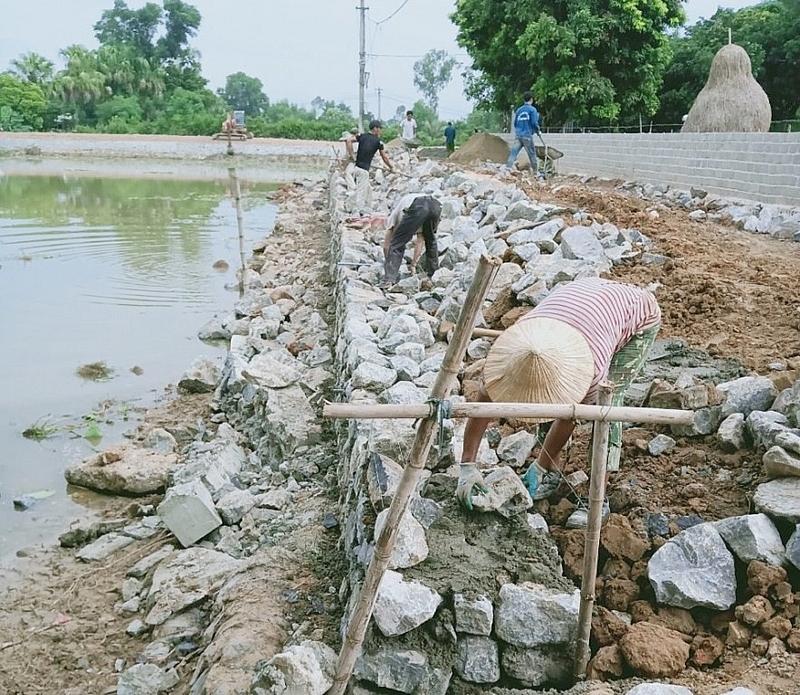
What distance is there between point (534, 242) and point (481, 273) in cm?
465

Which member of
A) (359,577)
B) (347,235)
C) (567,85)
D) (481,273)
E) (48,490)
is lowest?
(48,490)

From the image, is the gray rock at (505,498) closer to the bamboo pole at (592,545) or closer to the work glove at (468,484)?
the work glove at (468,484)

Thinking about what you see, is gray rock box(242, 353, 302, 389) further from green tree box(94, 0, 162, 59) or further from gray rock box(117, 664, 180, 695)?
green tree box(94, 0, 162, 59)

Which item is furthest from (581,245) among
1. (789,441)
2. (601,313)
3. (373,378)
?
(789,441)

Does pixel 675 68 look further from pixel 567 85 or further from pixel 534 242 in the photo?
pixel 534 242

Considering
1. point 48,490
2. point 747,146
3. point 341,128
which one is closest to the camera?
point 48,490

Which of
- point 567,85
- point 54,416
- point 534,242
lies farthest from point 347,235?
point 567,85

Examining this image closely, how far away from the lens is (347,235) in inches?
402

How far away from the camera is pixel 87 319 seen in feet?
33.8

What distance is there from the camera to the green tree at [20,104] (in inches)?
1825

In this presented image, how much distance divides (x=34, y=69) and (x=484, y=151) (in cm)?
4268

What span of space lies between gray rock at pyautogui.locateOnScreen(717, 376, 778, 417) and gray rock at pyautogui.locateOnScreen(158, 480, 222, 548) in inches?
116

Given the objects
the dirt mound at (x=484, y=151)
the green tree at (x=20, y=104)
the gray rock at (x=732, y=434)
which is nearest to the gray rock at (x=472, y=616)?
the gray rock at (x=732, y=434)

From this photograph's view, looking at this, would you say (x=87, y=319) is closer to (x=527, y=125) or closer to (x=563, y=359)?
(x=527, y=125)
